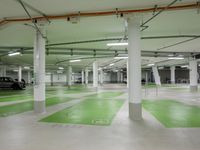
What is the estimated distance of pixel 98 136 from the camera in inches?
180

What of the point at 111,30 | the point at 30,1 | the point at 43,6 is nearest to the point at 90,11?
the point at 43,6

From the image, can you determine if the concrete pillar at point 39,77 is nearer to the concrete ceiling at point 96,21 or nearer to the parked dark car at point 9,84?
the concrete ceiling at point 96,21

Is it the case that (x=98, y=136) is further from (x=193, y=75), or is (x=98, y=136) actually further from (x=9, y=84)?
(x=9, y=84)

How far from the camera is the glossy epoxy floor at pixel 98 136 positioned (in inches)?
154

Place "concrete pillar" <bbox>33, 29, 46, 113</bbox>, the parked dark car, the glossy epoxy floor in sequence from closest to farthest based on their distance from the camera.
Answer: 1. the glossy epoxy floor
2. "concrete pillar" <bbox>33, 29, 46, 113</bbox>
3. the parked dark car

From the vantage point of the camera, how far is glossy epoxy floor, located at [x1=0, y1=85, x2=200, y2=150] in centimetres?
391

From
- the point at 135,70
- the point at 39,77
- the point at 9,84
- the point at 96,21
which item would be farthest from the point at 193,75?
the point at 9,84

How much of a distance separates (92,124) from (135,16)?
3738 millimetres

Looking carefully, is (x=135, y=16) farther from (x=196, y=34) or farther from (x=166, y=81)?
(x=166, y=81)

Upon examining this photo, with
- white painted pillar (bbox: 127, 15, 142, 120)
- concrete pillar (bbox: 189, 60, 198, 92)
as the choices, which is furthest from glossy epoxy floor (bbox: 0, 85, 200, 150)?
concrete pillar (bbox: 189, 60, 198, 92)

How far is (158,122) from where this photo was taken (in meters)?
5.91

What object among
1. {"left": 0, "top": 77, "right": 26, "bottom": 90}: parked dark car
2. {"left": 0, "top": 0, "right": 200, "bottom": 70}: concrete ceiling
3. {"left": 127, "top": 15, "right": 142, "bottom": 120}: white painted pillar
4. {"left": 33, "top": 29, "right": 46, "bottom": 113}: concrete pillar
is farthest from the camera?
{"left": 0, "top": 77, "right": 26, "bottom": 90}: parked dark car

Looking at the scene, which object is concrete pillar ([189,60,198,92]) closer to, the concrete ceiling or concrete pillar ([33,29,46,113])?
the concrete ceiling

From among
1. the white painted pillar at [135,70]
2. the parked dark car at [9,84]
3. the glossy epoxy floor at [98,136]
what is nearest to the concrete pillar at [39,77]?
the glossy epoxy floor at [98,136]
